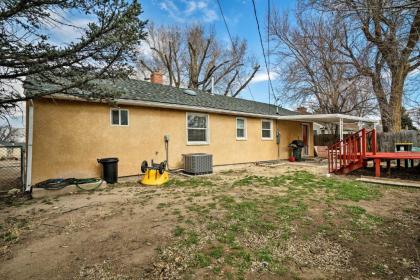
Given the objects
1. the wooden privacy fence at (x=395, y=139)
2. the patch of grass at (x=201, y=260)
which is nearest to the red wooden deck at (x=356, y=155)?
the wooden privacy fence at (x=395, y=139)

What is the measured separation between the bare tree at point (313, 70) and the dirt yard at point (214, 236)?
44.8ft

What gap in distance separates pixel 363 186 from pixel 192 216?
5.26 meters

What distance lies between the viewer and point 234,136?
37.6 feet

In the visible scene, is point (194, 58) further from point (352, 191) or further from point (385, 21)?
point (352, 191)

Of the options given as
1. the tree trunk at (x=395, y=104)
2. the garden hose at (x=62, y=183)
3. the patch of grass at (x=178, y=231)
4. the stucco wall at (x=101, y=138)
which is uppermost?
the tree trunk at (x=395, y=104)

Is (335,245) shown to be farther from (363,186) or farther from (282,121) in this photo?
(282,121)

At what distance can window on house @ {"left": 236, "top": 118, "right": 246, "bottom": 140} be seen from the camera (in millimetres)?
11711

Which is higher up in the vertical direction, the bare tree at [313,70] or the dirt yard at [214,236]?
the bare tree at [313,70]

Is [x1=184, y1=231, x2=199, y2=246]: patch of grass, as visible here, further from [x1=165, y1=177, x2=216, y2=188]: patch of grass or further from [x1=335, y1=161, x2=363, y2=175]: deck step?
[x1=335, y1=161, x2=363, y2=175]: deck step

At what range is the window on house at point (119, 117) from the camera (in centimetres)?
775

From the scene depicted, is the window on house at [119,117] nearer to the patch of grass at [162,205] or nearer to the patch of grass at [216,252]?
the patch of grass at [162,205]

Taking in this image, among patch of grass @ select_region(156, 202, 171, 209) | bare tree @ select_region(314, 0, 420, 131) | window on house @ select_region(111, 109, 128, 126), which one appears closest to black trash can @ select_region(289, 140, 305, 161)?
bare tree @ select_region(314, 0, 420, 131)

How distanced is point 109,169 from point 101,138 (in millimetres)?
1079

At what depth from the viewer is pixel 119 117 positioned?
7863 millimetres
